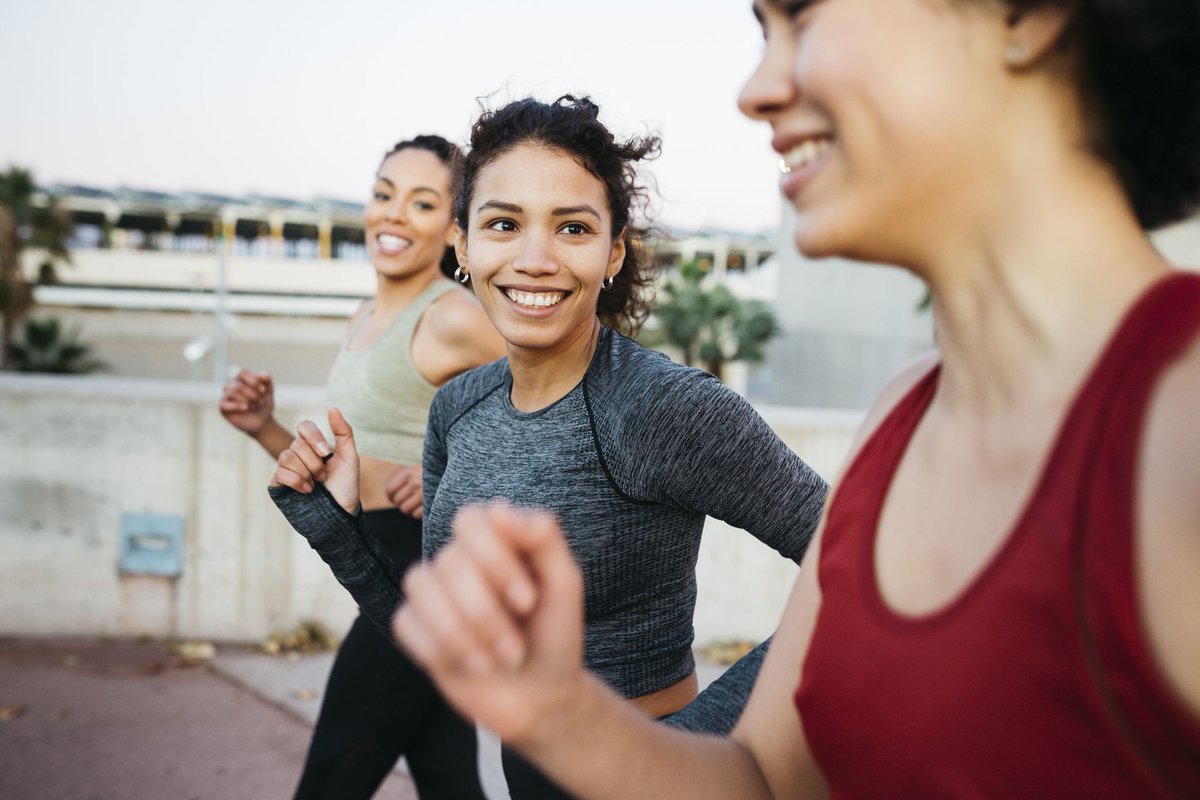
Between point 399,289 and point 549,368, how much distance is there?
1469mm

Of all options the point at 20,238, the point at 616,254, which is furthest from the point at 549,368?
the point at 20,238

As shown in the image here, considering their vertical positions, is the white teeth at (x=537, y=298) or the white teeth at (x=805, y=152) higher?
the white teeth at (x=805, y=152)

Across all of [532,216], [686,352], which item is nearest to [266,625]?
[532,216]

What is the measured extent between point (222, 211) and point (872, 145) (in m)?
63.1

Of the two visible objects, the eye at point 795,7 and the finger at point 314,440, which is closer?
the eye at point 795,7

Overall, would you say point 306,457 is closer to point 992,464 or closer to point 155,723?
point 992,464

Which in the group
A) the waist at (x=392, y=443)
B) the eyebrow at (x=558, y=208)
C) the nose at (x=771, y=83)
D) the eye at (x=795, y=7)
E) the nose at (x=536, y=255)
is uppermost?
the eye at (x=795, y=7)

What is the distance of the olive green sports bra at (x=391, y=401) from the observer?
3074mm

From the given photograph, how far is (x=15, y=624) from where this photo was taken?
534 centimetres

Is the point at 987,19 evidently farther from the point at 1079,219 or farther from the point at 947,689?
the point at 947,689

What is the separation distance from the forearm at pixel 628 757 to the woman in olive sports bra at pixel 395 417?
1.45m

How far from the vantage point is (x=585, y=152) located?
7.25 feet

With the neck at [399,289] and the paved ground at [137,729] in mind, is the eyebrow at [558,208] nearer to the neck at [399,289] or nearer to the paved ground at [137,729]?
the neck at [399,289]

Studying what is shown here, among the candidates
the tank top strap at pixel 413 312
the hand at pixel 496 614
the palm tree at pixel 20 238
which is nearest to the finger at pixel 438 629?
the hand at pixel 496 614
